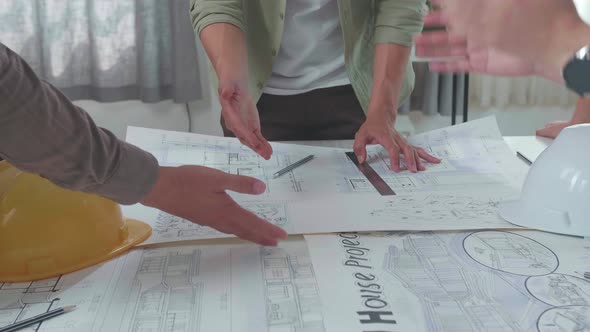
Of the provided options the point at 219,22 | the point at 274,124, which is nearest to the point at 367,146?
the point at 274,124

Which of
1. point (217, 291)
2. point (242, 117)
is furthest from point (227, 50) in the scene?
point (217, 291)

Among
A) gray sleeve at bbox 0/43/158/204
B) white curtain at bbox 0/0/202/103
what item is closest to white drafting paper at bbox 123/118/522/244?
gray sleeve at bbox 0/43/158/204

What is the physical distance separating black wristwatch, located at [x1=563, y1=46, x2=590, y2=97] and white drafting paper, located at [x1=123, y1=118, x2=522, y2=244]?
195 millimetres

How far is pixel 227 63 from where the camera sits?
105cm

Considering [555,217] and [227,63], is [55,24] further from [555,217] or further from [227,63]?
[555,217]

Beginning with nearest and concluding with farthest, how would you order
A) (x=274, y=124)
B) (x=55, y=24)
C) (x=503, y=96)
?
(x=274, y=124) → (x=55, y=24) → (x=503, y=96)

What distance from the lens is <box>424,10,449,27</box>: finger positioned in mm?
626

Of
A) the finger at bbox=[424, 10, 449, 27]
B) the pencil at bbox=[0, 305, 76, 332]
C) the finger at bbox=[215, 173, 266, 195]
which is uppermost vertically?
the finger at bbox=[424, 10, 449, 27]

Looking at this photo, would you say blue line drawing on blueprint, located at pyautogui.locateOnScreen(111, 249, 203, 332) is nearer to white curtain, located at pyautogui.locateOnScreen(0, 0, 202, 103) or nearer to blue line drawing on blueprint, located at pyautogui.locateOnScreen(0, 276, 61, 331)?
blue line drawing on blueprint, located at pyautogui.locateOnScreen(0, 276, 61, 331)

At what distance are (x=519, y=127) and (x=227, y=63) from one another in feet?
5.29

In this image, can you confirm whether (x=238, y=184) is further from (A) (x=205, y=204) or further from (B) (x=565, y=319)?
(B) (x=565, y=319)

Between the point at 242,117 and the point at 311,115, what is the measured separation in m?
0.24

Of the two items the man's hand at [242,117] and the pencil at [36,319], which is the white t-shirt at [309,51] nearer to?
the man's hand at [242,117]

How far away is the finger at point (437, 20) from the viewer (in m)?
0.63
